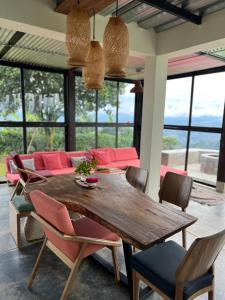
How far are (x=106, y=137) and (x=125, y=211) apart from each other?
5121 mm

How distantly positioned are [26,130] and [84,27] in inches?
166

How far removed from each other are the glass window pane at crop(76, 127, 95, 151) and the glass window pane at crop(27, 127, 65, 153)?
437 mm

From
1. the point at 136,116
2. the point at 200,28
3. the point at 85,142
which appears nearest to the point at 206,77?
the point at 136,116

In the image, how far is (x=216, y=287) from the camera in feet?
6.54

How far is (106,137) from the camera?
6809 mm

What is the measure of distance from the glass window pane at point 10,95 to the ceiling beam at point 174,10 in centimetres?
399

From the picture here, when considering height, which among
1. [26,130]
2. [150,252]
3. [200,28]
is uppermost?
[200,28]

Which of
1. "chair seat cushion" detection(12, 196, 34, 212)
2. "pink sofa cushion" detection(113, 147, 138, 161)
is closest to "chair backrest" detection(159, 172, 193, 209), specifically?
"chair seat cushion" detection(12, 196, 34, 212)

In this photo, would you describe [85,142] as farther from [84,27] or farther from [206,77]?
[84,27]

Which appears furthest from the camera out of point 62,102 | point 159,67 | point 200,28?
point 62,102

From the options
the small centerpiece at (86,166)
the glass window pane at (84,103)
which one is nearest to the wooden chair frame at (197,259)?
the small centerpiece at (86,166)

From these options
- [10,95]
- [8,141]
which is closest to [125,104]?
[10,95]

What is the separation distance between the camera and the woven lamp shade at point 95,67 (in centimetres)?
216

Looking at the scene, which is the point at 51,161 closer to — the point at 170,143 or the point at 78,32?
the point at 170,143
